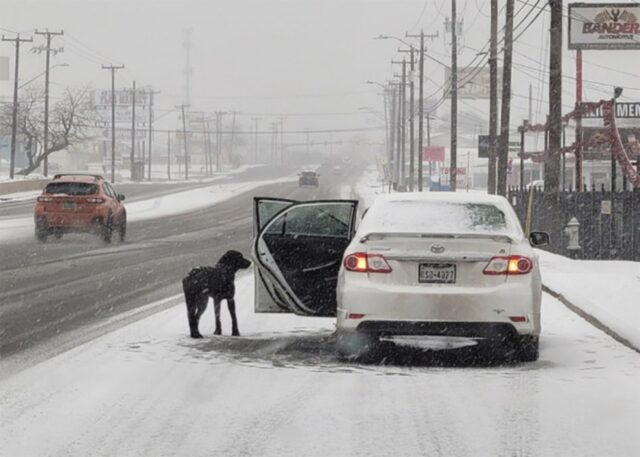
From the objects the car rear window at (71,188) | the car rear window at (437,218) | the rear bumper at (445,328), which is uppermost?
the car rear window at (71,188)

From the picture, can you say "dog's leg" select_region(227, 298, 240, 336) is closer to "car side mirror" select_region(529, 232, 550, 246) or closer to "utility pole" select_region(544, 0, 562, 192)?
"car side mirror" select_region(529, 232, 550, 246)

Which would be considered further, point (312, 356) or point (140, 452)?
point (312, 356)

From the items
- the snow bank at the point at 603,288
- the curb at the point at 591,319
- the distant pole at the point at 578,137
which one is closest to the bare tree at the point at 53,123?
the distant pole at the point at 578,137

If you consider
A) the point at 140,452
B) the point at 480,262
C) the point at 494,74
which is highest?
the point at 494,74

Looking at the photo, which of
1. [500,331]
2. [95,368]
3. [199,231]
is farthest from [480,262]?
[199,231]

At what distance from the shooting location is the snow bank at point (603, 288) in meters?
13.3

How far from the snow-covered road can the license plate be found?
2.52 ft

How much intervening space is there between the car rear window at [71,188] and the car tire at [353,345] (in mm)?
20206

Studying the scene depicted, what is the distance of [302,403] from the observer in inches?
336

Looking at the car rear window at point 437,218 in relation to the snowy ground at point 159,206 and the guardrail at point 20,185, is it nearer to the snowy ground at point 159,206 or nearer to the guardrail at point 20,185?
the snowy ground at point 159,206

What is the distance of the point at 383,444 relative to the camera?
714 cm

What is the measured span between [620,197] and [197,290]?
16.0 metres

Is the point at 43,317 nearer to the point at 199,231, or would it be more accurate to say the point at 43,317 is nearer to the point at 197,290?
the point at 197,290

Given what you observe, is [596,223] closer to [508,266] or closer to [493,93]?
[493,93]
